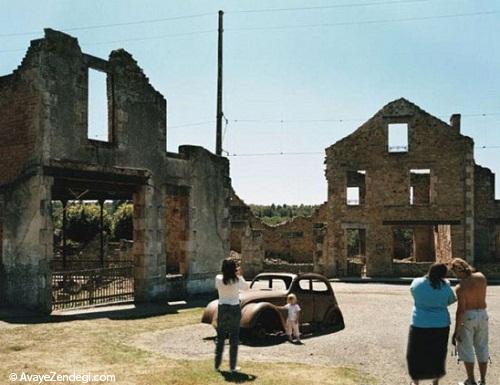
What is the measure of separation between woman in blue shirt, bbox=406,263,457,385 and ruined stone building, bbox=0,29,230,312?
31.0ft

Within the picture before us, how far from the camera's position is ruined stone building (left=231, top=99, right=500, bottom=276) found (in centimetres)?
2959

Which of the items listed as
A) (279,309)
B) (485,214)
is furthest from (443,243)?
(279,309)

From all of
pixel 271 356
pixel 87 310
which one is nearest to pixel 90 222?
pixel 87 310

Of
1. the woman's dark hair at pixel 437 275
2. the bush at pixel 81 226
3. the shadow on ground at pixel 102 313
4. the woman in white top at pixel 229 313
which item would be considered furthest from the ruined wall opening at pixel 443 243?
the woman's dark hair at pixel 437 275

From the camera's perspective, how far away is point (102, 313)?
46.2 feet

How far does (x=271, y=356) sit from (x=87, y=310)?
6842 mm

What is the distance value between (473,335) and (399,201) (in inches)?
922

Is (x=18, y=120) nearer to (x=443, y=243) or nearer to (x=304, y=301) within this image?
(x=304, y=301)

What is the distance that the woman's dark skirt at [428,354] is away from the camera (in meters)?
6.64

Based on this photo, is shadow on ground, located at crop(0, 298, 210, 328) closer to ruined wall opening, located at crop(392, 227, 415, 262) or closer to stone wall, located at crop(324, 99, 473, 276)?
stone wall, located at crop(324, 99, 473, 276)

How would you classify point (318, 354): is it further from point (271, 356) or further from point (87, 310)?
point (87, 310)

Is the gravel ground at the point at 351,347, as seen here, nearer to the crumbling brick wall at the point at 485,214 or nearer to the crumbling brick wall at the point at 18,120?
the crumbling brick wall at the point at 18,120

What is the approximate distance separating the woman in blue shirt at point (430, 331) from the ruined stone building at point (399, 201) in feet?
76.7

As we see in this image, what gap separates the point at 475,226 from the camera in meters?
30.7
